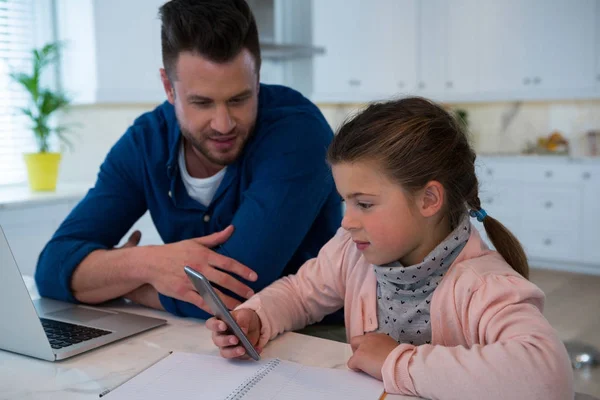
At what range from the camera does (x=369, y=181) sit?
114cm

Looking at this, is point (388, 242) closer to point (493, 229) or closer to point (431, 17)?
point (493, 229)

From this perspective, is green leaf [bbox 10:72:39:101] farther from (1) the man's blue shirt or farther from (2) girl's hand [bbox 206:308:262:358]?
(2) girl's hand [bbox 206:308:262:358]

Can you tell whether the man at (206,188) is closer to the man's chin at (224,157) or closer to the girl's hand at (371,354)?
the man's chin at (224,157)

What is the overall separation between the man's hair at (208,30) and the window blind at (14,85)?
2.72 metres

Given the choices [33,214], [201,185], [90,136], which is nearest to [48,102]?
[90,136]

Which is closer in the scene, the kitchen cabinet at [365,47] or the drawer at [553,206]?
the drawer at [553,206]

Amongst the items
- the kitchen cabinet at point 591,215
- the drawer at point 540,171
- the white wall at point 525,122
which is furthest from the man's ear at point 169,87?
the kitchen cabinet at point 591,215

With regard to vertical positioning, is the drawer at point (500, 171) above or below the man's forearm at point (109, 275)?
below

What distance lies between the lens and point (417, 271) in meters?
1.13

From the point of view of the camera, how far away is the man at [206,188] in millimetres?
1408

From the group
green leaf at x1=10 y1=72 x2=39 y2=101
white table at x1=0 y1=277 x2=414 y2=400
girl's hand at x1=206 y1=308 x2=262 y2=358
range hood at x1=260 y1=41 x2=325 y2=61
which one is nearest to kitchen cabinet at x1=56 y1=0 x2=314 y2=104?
green leaf at x1=10 y1=72 x2=39 y2=101

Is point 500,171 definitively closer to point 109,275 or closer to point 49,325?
point 109,275

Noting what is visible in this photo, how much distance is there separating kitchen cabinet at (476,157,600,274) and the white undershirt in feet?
9.92

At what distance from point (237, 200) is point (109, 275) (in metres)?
0.36
